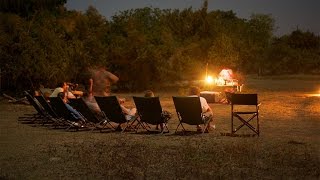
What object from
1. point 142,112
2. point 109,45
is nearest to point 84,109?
point 142,112

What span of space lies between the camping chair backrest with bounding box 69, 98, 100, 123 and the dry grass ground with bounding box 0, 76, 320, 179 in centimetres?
60

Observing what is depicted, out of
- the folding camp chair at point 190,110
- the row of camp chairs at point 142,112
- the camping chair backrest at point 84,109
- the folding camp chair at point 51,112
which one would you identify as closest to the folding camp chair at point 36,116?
the folding camp chair at point 51,112

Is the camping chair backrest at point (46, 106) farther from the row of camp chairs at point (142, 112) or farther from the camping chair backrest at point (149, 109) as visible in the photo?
the camping chair backrest at point (149, 109)

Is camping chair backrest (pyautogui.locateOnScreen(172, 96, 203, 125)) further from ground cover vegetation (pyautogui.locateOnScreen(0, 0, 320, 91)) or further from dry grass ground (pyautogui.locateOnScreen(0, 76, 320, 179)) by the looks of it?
ground cover vegetation (pyautogui.locateOnScreen(0, 0, 320, 91))

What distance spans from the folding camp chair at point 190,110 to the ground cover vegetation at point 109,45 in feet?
38.2

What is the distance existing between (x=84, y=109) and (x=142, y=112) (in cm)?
152

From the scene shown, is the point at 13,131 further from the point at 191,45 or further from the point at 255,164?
the point at 191,45

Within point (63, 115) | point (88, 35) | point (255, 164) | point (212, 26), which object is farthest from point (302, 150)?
point (212, 26)

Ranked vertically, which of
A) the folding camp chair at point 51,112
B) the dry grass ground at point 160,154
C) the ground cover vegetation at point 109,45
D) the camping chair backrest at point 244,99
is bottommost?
the dry grass ground at point 160,154

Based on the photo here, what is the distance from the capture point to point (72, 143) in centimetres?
1044

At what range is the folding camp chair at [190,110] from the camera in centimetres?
Result: 1148

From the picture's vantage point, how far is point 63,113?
42.9 ft

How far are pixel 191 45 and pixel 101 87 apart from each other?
17.7 metres

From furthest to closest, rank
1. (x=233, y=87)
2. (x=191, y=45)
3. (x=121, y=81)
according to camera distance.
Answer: (x=191, y=45) → (x=121, y=81) → (x=233, y=87)
